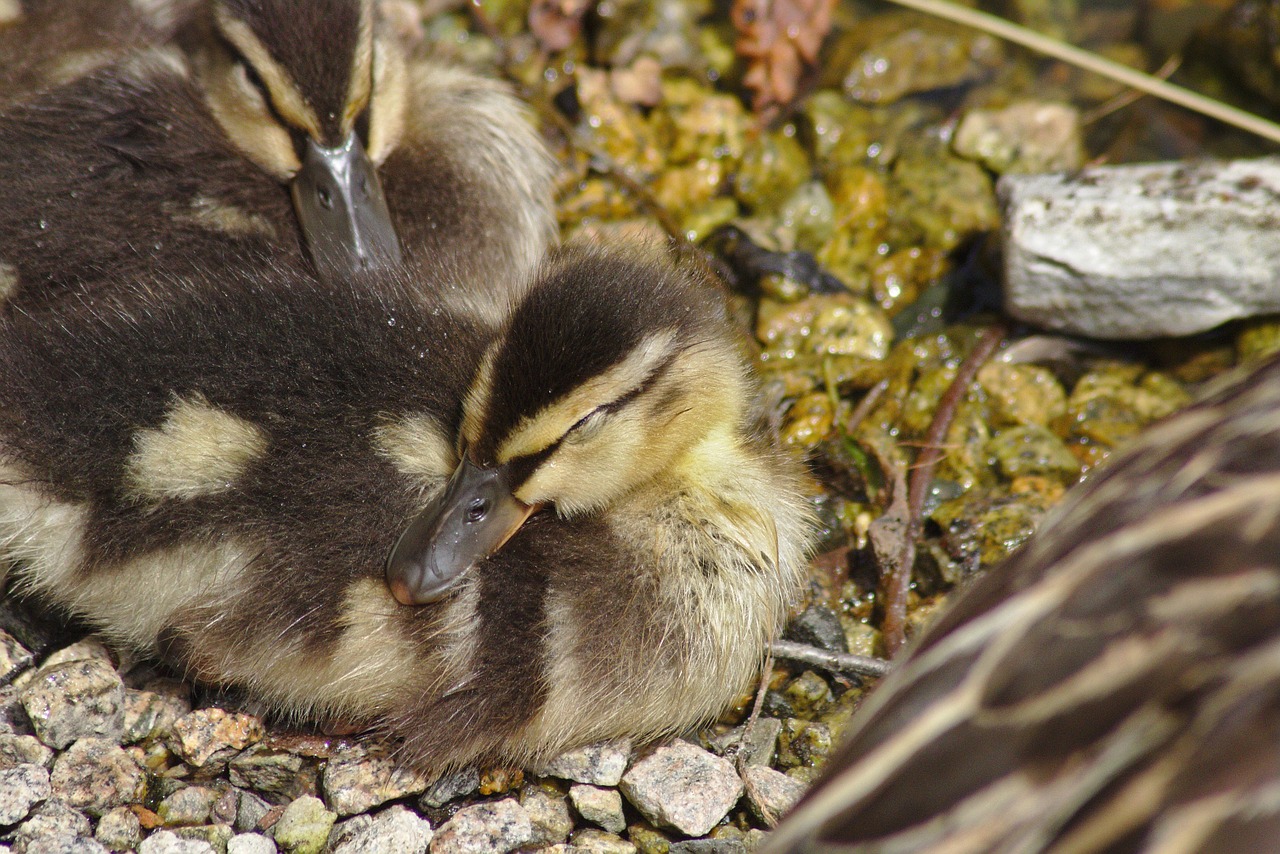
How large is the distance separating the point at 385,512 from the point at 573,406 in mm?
312

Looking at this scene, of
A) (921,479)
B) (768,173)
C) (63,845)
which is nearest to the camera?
(63,845)

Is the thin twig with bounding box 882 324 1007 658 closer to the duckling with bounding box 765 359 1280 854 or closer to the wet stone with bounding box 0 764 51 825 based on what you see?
the duckling with bounding box 765 359 1280 854

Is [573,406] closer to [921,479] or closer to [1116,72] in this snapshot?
[921,479]

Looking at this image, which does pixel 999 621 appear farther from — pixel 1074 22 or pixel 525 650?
pixel 1074 22

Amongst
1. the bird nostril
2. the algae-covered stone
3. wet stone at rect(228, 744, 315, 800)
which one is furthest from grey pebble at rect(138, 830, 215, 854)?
the algae-covered stone

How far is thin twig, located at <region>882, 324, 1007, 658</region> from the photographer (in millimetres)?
2018

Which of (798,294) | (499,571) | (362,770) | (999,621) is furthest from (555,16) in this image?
(999,621)

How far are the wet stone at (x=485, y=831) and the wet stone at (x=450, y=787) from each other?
0.14 feet

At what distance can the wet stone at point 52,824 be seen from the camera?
5.28 ft

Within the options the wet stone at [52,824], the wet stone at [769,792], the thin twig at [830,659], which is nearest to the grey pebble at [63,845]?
the wet stone at [52,824]

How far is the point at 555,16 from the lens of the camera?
114 inches

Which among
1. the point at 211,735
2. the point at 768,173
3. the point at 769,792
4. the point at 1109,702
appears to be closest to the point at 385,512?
the point at 211,735

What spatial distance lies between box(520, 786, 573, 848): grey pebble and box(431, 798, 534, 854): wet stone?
19 millimetres

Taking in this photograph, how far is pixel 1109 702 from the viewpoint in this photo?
0.93m
